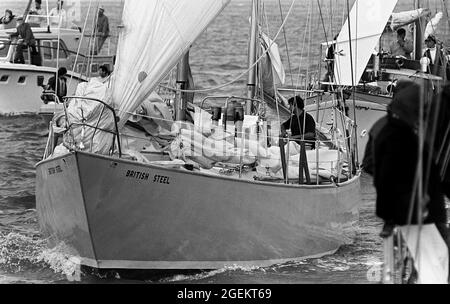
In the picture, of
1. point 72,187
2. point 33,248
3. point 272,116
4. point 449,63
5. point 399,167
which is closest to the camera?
point 399,167

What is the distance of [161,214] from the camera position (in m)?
14.5

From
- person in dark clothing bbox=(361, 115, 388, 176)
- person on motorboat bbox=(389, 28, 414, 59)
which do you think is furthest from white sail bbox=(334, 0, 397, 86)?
person in dark clothing bbox=(361, 115, 388, 176)

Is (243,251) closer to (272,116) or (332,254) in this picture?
(332,254)

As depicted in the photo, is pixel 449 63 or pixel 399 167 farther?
pixel 449 63

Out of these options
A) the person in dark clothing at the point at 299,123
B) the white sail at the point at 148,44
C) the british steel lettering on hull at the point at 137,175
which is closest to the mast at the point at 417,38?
the person in dark clothing at the point at 299,123

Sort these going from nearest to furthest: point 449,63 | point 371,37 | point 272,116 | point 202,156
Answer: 1. point 202,156
2. point 272,116
3. point 371,37
4. point 449,63

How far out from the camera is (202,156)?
600 inches

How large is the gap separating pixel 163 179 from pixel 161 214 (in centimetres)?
47

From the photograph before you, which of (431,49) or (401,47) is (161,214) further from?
(401,47)

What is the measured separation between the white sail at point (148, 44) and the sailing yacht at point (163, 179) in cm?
1

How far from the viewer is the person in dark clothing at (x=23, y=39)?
35.3m

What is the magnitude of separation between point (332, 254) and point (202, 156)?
302 centimetres

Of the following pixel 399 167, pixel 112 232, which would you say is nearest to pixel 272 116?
pixel 112 232

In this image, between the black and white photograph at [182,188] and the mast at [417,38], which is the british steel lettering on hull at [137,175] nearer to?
the black and white photograph at [182,188]
